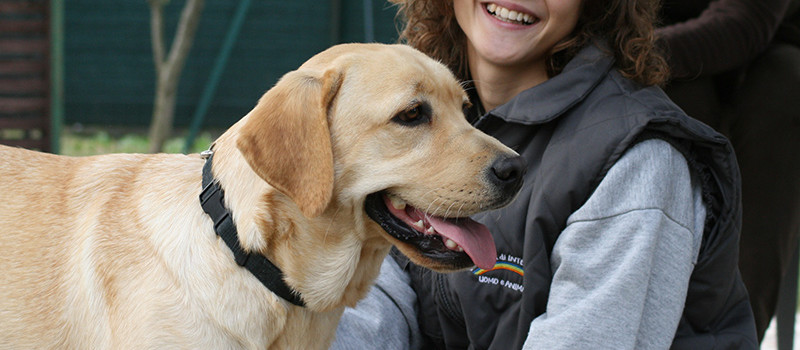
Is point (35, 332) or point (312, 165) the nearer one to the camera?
point (312, 165)

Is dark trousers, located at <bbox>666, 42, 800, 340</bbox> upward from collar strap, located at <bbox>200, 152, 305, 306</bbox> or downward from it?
downward

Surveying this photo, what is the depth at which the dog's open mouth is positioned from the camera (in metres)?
2.39

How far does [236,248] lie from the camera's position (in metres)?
2.32

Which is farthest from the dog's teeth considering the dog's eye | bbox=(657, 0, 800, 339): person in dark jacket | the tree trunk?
the tree trunk

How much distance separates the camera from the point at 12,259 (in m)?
2.48

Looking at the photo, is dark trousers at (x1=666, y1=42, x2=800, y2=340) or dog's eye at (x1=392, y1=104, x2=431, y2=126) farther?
dark trousers at (x1=666, y1=42, x2=800, y2=340)

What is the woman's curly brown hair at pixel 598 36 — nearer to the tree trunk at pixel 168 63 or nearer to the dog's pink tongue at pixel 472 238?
the dog's pink tongue at pixel 472 238

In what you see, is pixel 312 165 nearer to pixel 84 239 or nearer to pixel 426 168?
pixel 426 168

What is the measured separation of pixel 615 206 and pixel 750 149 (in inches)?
61.9

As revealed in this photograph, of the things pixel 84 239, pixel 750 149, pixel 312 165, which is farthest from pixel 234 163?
pixel 750 149

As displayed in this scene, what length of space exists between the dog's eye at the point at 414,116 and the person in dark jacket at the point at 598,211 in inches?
13.4

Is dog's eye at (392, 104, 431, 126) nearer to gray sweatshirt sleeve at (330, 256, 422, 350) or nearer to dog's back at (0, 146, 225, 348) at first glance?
dog's back at (0, 146, 225, 348)

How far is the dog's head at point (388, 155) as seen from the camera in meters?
2.27

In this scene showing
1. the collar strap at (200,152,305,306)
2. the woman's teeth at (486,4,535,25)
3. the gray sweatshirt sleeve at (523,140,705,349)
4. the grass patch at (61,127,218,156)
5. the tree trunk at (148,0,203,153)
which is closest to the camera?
the gray sweatshirt sleeve at (523,140,705,349)
